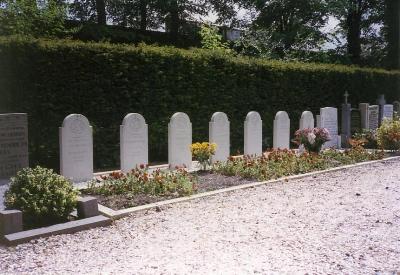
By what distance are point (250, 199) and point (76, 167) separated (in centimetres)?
331

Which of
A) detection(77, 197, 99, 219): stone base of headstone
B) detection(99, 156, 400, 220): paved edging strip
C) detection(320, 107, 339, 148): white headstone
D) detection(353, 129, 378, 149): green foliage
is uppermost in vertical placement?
detection(320, 107, 339, 148): white headstone

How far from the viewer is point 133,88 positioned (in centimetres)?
1060

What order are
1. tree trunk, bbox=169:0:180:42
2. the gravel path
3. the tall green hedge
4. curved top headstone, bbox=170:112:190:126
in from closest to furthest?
the gravel path < the tall green hedge < curved top headstone, bbox=170:112:190:126 < tree trunk, bbox=169:0:180:42

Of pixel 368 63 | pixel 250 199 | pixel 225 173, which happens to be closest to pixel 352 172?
pixel 225 173

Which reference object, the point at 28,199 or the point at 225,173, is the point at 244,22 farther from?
the point at 28,199

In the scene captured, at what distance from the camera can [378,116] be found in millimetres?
16234

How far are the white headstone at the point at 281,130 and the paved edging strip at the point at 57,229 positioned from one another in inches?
267

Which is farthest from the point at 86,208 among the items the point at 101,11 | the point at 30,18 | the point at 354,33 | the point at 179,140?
the point at 354,33

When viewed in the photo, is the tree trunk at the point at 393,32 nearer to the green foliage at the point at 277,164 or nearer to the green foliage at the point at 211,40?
the green foliage at the point at 211,40

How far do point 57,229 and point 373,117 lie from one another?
1316 centimetres

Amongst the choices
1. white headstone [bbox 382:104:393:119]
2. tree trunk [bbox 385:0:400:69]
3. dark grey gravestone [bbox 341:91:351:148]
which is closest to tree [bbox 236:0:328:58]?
white headstone [bbox 382:104:393:119]

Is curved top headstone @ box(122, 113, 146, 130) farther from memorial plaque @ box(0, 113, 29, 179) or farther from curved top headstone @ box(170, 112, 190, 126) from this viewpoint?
memorial plaque @ box(0, 113, 29, 179)

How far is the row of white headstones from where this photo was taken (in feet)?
→ 26.6

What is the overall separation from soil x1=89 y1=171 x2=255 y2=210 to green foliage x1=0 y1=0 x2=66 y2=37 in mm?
5892
